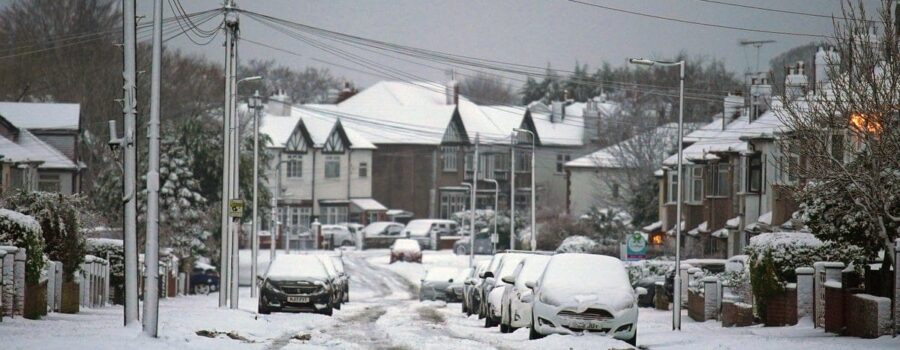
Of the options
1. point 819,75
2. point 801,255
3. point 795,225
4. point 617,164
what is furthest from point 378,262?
point 801,255

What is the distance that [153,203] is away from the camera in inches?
792

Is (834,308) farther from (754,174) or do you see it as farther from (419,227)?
(419,227)

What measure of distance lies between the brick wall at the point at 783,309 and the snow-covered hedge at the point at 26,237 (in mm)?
14581

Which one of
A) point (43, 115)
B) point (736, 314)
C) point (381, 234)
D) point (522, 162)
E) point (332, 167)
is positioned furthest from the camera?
point (522, 162)

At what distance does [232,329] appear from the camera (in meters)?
25.0

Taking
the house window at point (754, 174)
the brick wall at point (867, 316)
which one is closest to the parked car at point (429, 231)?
the house window at point (754, 174)

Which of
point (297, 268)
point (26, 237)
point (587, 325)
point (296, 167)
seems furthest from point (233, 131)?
point (296, 167)

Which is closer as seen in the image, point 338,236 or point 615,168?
point 615,168

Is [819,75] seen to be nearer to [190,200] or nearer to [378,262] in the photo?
[190,200]

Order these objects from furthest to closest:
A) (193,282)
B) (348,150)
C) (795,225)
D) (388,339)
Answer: (348,150), (193,282), (795,225), (388,339)

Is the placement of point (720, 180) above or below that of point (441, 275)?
above

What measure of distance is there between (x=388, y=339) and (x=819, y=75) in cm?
2792

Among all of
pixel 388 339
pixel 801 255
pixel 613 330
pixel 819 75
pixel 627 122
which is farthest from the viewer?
pixel 627 122

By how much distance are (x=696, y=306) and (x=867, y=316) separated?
12074 millimetres
